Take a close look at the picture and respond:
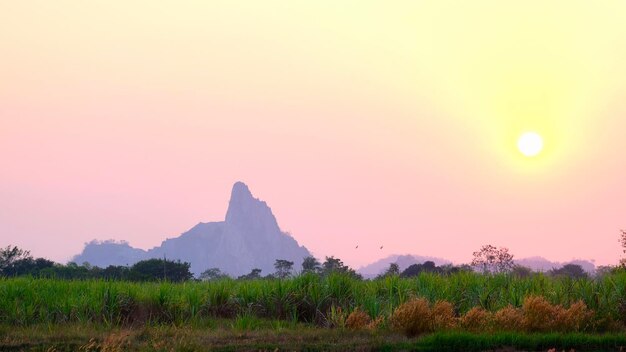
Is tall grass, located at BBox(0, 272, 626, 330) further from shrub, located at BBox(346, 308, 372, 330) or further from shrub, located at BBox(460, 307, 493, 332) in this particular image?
shrub, located at BBox(460, 307, 493, 332)

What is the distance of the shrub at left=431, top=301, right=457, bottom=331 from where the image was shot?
15820 millimetres

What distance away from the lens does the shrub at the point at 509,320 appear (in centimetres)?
1593

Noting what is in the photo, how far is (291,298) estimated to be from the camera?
19.3 metres

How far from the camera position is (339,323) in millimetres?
17016

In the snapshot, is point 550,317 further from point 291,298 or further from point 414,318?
point 291,298

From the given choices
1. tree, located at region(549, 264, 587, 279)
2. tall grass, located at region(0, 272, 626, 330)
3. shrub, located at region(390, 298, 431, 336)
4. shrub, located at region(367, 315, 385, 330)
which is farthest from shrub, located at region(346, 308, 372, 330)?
tree, located at region(549, 264, 587, 279)

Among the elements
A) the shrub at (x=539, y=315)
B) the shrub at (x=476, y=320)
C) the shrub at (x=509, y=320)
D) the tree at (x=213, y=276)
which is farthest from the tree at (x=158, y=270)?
the shrub at (x=539, y=315)

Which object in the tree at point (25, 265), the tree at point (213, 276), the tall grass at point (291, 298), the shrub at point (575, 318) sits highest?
the tree at point (25, 265)

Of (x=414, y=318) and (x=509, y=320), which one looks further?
(x=509, y=320)

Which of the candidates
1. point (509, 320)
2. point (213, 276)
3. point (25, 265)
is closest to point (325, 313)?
point (509, 320)

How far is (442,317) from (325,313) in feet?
13.5

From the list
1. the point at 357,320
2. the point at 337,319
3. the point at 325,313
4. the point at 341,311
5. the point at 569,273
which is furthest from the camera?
the point at 569,273

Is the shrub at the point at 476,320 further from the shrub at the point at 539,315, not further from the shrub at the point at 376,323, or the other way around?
the shrub at the point at 376,323

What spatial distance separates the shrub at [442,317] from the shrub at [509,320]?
988 millimetres
